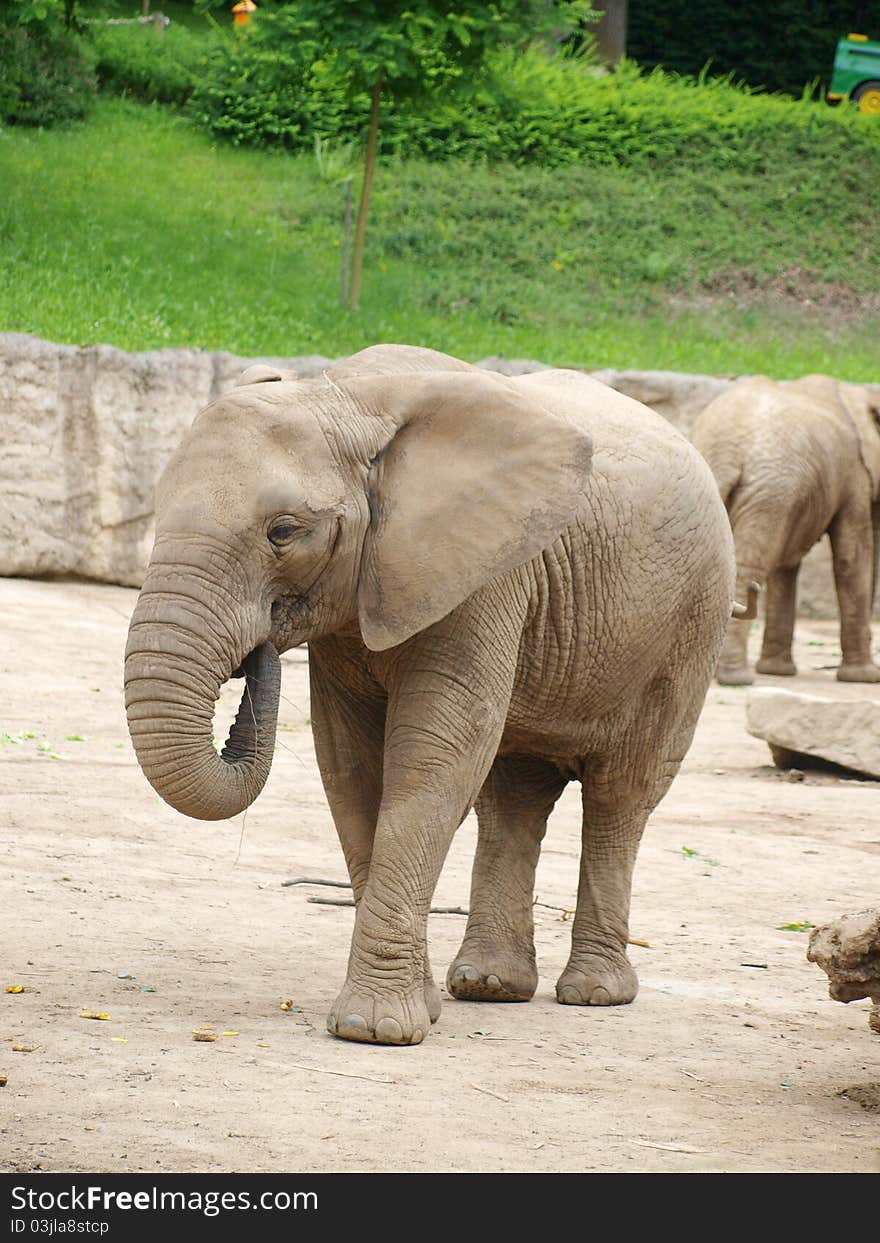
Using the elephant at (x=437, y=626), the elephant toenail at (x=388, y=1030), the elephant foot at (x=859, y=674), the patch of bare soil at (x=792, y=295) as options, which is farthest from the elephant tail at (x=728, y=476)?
the elephant toenail at (x=388, y=1030)

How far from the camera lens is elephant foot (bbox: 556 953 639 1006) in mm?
5957

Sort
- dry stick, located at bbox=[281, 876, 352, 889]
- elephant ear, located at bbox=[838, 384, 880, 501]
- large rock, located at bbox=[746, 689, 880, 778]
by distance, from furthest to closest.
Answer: elephant ear, located at bbox=[838, 384, 880, 501], large rock, located at bbox=[746, 689, 880, 778], dry stick, located at bbox=[281, 876, 352, 889]

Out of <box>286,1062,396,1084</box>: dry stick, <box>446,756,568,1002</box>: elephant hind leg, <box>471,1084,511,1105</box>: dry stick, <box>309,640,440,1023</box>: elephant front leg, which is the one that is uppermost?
<box>309,640,440,1023</box>: elephant front leg

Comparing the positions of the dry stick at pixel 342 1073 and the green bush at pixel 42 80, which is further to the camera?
the green bush at pixel 42 80

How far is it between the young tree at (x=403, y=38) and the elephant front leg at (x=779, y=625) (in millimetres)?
5560

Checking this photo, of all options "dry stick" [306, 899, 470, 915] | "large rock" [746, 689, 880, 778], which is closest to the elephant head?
"dry stick" [306, 899, 470, 915]

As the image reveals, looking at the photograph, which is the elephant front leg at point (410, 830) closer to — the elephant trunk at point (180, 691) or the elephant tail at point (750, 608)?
the elephant trunk at point (180, 691)

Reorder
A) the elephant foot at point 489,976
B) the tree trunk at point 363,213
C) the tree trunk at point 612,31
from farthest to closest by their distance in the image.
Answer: the tree trunk at point 612,31, the tree trunk at point 363,213, the elephant foot at point 489,976

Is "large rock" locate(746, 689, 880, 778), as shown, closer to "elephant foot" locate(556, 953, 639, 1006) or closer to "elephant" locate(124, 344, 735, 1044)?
"elephant" locate(124, 344, 735, 1044)

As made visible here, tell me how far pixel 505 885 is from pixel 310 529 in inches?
70.0

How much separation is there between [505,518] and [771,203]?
21.9 meters

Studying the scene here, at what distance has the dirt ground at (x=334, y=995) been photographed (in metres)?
4.15

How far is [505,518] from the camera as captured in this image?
4906 mm

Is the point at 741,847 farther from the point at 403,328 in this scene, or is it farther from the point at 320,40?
the point at 320,40
